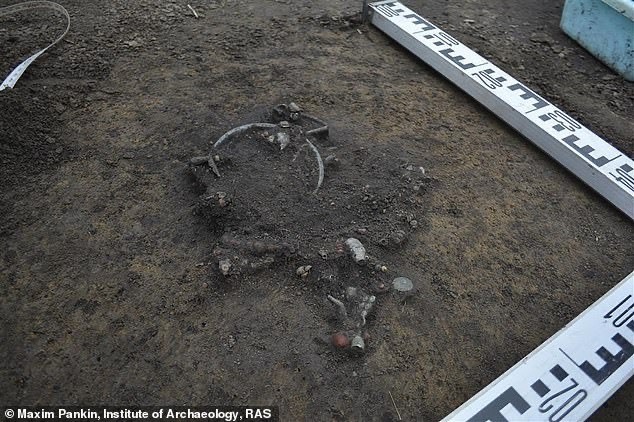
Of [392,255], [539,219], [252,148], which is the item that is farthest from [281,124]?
[539,219]

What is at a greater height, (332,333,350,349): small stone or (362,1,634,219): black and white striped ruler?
(362,1,634,219): black and white striped ruler

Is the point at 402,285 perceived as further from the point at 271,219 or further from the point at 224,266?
the point at 224,266

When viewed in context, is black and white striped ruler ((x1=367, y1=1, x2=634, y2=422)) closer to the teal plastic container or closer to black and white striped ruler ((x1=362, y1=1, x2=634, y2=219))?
black and white striped ruler ((x1=362, y1=1, x2=634, y2=219))

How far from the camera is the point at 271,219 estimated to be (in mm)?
2719

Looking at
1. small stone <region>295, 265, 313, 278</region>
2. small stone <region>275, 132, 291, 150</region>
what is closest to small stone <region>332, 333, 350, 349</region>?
small stone <region>295, 265, 313, 278</region>

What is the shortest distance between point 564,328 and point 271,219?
4.67ft

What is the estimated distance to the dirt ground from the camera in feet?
7.38

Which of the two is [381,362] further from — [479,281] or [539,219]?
[539,219]

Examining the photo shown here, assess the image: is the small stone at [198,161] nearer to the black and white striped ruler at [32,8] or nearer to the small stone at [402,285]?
the small stone at [402,285]

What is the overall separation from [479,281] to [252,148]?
4.58 feet

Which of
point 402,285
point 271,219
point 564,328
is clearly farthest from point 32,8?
point 564,328

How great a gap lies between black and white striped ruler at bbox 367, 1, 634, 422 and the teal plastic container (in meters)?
0.83

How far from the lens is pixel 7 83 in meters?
3.32

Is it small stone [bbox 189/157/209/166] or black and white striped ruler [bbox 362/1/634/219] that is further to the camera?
black and white striped ruler [bbox 362/1/634/219]
